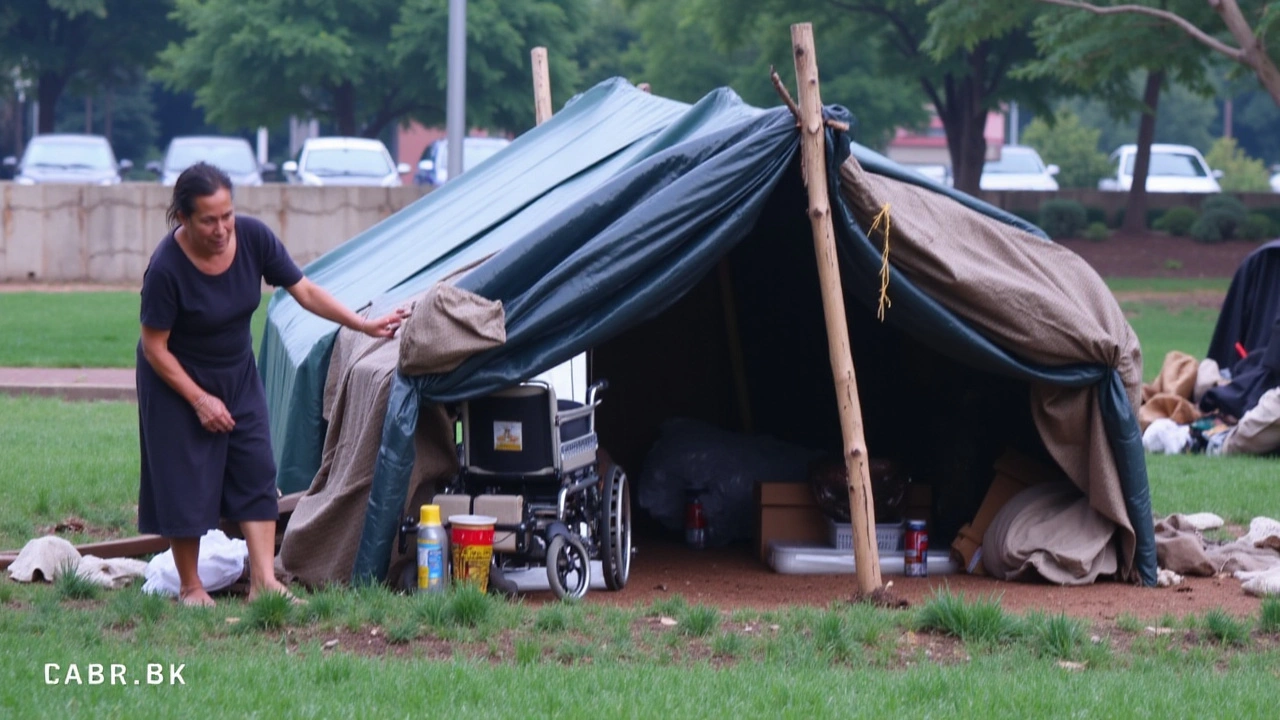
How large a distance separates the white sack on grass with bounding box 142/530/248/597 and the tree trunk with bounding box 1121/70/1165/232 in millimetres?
23888

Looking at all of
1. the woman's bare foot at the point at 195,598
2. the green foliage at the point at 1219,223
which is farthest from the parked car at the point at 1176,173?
the woman's bare foot at the point at 195,598

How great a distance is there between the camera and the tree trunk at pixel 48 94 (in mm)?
34625

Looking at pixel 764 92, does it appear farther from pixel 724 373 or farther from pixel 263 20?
pixel 724 373

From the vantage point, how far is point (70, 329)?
16.9 meters

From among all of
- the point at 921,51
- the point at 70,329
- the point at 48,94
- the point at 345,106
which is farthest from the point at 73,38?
the point at 70,329

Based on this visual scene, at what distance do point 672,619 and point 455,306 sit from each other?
1.49m

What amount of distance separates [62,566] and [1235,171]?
1849 inches

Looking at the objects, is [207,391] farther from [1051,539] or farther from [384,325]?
[1051,539]

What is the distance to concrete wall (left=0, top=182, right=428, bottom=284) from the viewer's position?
2162 centimetres

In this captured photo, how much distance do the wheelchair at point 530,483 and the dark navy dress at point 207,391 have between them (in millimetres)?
820

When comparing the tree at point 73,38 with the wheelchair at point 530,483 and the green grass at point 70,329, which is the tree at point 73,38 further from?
the wheelchair at point 530,483

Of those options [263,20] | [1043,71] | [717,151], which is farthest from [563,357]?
[263,20]

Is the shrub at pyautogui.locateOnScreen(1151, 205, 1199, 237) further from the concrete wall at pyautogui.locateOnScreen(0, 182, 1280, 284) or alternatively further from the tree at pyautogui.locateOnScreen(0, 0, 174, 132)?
the tree at pyautogui.locateOnScreen(0, 0, 174, 132)

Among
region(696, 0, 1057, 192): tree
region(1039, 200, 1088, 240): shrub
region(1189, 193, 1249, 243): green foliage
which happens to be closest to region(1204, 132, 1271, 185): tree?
region(1189, 193, 1249, 243): green foliage
